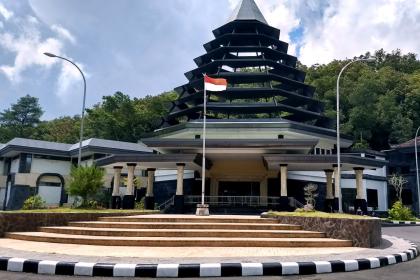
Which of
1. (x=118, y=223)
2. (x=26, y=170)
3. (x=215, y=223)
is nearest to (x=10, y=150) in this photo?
(x=26, y=170)

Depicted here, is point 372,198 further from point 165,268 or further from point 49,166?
point 49,166

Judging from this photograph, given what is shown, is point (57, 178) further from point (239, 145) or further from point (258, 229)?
point (258, 229)

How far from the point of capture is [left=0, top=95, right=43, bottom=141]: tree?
204 ft

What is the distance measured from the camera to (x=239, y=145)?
22.5 m

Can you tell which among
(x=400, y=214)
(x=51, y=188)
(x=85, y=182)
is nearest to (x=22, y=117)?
(x=51, y=188)

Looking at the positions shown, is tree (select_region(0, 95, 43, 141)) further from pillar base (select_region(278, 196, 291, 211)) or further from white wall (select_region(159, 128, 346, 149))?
pillar base (select_region(278, 196, 291, 211))

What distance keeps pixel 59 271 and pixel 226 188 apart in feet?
71.4

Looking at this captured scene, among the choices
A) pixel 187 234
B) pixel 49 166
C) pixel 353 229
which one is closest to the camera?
pixel 353 229

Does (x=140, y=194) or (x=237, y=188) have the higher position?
(x=237, y=188)

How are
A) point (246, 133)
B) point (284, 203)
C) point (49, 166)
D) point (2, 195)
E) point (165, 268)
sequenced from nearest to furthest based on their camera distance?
point (165, 268) → point (284, 203) → point (246, 133) → point (49, 166) → point (2, 195)

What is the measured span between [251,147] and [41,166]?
80.3 ft

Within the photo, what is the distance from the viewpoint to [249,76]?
29672 millimetres

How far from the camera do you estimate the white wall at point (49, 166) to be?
36.8 m

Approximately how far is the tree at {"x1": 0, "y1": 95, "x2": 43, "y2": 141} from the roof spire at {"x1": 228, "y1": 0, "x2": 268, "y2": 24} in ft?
145
